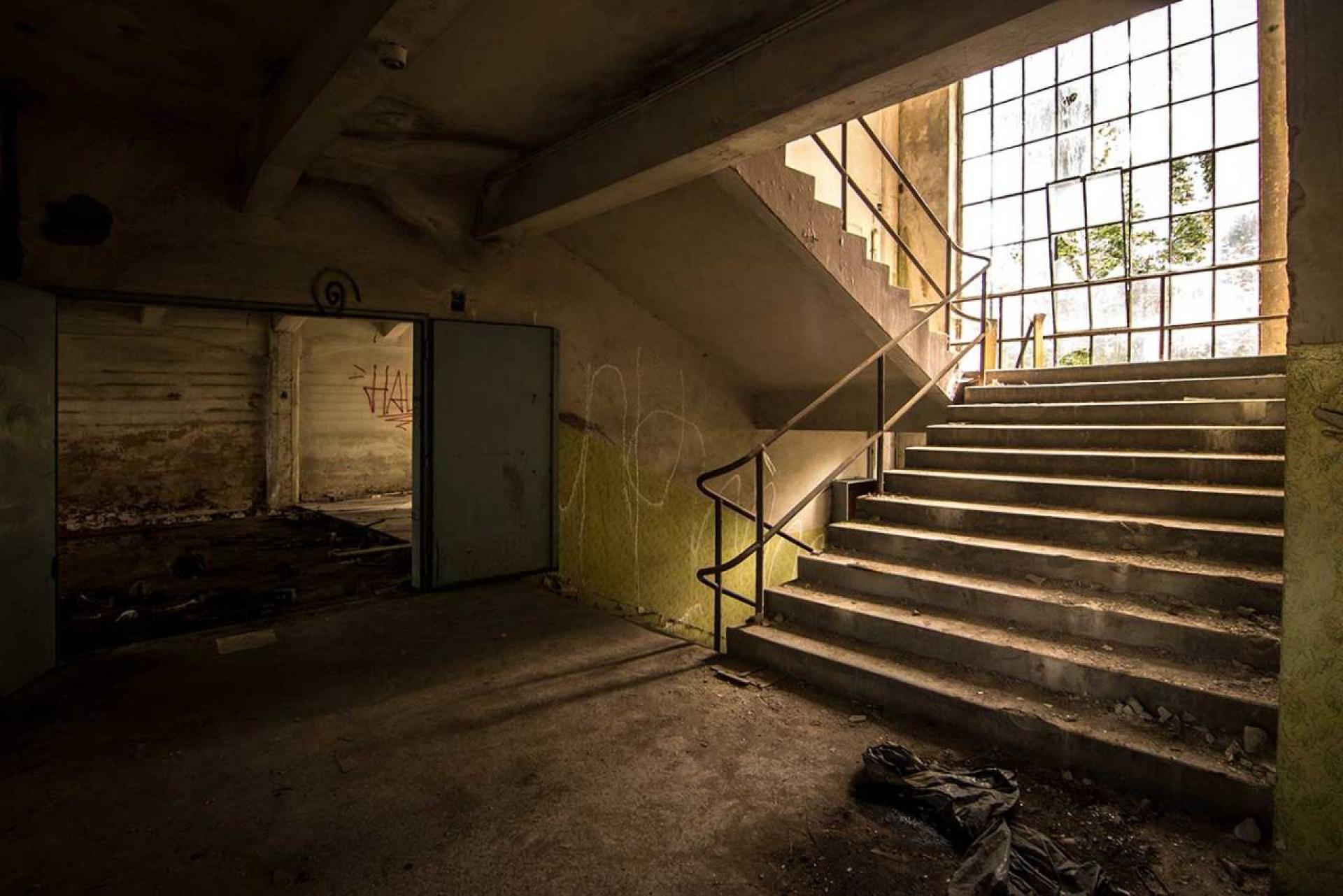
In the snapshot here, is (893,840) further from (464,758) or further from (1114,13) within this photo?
(1114,13)

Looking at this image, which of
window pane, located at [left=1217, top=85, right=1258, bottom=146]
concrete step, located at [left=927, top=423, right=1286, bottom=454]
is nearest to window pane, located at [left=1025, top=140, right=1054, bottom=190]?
window pane, located at [left=1217, top=85, right=1258, bottom=146]

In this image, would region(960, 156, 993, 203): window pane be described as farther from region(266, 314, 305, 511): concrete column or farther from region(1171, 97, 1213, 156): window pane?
region(266, 314, 305, 511): concrete column

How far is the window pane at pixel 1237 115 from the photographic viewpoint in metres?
8.01

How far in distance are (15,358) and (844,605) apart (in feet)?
15.0

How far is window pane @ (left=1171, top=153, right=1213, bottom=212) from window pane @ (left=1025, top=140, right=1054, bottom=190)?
1.49 metres

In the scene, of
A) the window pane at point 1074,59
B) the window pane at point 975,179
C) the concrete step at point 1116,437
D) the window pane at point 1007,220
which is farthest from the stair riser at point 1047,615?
the window pane at point 1074,59

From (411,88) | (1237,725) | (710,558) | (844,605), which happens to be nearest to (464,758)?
(844,605)

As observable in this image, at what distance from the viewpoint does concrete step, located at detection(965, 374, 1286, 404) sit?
14.8ft

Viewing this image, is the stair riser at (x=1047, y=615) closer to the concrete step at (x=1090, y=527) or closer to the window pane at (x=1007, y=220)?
the concrete step at (x=1090, y=527)

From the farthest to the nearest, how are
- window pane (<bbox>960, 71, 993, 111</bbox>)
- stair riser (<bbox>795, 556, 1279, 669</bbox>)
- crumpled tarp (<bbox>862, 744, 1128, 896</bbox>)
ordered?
window pane (<bbox>960, 71, 993, 111</bbox>) → stair riser (<bbox>795, 556, 1279, 669</bbox>) → crumpled tarp (<bbox>862, 744, 1128, 896</bbox>)

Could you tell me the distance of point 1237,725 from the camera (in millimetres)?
2605

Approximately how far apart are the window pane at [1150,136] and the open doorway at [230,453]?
9190mm

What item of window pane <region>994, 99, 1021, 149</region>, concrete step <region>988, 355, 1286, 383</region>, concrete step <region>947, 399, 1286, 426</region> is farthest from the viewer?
window pane <region>994, 99, 1021, 149</region>

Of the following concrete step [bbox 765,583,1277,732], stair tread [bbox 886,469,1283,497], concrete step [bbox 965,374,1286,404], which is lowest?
concrete step [bbox 765,583,1277,732]
